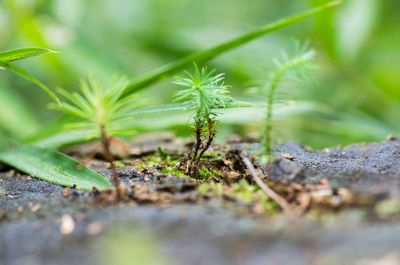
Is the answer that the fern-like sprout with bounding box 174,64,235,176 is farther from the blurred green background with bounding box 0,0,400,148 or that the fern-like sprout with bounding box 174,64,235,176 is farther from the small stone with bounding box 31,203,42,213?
the blurred green background with bounding box 0,0,400,148

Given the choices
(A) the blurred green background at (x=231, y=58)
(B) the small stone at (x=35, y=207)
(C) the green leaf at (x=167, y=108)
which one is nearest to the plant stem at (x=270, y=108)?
(C) the green leaf at (x=167, y=108)

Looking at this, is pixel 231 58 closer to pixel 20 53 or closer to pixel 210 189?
pixel 20 53

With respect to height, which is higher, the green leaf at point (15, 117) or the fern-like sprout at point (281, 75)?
the green leaf at point (15, 117)

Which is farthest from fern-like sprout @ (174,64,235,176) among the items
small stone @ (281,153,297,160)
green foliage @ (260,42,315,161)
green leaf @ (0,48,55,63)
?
green leaf @ (0,48,55,63)

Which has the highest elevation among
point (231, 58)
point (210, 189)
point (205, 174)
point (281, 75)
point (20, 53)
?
point (231, 58)

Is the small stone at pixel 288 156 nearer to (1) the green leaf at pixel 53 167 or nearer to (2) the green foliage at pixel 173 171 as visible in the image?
(2) the green foliage at pixel 173 171

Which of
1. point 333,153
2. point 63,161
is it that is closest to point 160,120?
point 63,161

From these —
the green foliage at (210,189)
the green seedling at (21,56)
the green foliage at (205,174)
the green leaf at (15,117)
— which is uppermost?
the green leaf at (15,117)

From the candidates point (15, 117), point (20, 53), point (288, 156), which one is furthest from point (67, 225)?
point (15, 117)
